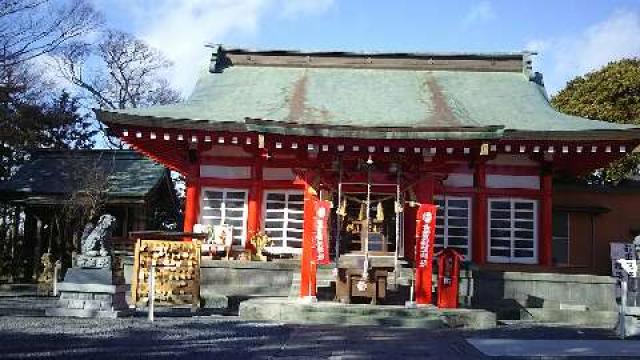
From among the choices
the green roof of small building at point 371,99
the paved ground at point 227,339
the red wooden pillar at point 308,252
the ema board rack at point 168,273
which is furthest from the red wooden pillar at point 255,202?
the paved ground at point 227,339

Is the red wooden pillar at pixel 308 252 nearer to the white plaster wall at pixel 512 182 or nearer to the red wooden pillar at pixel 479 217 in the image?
the red wooden pillar at pixel 479 217

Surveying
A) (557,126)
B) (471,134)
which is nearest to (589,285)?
(557,126)

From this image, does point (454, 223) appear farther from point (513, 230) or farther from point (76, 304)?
point (76, 304)

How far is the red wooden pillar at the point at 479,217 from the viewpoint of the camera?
1667 centimetres

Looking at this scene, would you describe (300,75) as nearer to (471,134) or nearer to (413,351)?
(471,134)

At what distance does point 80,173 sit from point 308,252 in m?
12.3

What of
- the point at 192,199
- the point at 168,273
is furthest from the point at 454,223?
the point at 168,273

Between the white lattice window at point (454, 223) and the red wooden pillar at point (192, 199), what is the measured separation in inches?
253

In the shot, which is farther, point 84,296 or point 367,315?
point 367,315

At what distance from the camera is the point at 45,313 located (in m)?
11.7

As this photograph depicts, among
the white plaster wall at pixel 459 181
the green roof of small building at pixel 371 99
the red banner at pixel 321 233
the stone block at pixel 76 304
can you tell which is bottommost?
the stone block at pixel 76 304

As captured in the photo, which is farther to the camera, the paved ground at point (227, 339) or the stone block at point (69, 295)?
the stone block at point (69, 295)

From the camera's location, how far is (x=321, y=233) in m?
12.9

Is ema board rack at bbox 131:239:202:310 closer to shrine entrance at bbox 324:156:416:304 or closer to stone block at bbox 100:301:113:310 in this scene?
stone block at bbox 100:301:113:310
